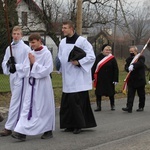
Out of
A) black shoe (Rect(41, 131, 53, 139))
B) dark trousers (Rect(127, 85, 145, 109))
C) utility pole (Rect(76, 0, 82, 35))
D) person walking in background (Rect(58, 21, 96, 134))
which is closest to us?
black shoe (Rect(41, 131, 53, 139))

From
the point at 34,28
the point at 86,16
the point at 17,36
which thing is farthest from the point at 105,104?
the point at 34,28

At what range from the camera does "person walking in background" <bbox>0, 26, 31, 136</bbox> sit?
7.16 m

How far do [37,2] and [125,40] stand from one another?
21724mm

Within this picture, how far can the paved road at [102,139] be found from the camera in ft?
21.6

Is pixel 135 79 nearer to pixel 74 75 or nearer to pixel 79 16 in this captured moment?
pixel 74 75

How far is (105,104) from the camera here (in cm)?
1192

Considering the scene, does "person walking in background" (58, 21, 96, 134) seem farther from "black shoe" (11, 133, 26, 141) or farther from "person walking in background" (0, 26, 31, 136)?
"black shoe" (11, 133, 26, 141)

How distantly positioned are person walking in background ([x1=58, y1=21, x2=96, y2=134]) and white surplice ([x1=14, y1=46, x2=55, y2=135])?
0.51 metres

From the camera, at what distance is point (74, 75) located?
7492mm

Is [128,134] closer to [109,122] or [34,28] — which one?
[109,122]

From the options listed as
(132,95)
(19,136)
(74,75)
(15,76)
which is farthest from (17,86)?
(132,95)

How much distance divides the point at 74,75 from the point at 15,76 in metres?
1.03

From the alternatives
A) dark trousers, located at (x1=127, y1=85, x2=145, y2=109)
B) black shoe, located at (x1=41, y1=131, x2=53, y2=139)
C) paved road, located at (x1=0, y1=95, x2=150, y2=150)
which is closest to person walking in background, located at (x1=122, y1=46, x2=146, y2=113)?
dark trousers, located at (x1=127, y1=85, x2=145, y2=109)


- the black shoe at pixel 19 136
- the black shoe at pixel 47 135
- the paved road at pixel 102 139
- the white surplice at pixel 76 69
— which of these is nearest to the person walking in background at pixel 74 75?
the white surplice at pixel 76 69
